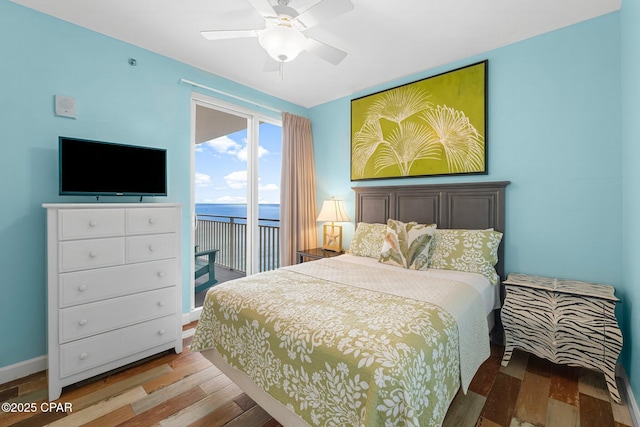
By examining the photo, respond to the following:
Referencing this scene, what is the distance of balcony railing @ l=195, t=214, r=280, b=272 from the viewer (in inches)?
173

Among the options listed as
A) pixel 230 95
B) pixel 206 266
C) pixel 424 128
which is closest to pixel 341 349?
pixel 424 128

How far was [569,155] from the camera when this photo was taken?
7.28 ft

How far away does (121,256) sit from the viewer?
208 centimetres

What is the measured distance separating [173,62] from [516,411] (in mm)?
3947

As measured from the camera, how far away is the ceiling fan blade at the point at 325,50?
1.97m

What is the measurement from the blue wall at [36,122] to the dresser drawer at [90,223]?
471mm

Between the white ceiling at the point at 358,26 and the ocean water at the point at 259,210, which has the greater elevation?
the white ceiling at the point at 358,26

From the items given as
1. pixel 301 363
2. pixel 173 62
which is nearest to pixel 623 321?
pixel 301 363

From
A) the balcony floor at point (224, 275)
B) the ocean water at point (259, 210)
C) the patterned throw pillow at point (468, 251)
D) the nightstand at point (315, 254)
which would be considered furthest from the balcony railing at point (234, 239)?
the patterned throw pillow at point (468, 251)

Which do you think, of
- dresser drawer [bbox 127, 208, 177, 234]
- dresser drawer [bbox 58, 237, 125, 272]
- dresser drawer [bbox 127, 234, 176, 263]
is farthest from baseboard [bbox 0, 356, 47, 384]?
dresser drawer [bbox 127, 208, 177, 234]

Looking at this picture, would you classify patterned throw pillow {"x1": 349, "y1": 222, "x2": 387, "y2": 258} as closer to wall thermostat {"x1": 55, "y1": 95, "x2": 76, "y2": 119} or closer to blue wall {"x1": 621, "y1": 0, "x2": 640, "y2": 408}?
blue wall {"x1": 621, "y1": 0, "x2": 640, "y2": 408}

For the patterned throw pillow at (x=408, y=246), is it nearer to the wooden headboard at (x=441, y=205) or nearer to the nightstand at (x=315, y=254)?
the wooden headboard at (x=441, y=205)

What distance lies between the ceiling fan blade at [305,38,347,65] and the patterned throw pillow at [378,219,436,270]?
1568 mm

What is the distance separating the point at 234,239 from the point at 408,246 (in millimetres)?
3103
